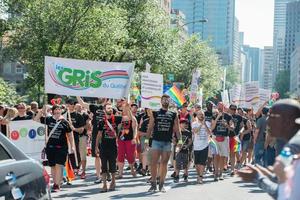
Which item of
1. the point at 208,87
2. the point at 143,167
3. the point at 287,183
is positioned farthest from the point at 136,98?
the point at 208,87

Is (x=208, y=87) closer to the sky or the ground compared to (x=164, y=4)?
closer to the ground

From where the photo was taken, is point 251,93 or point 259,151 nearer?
point 259,151

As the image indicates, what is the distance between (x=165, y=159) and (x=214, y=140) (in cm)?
304

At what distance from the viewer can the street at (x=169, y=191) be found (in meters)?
11.3

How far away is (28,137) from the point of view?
10.4 m

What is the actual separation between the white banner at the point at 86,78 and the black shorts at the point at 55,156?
5.03ft

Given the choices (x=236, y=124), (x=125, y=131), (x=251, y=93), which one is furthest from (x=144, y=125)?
(x=251, y=93)

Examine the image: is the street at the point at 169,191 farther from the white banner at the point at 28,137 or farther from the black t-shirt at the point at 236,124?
the black t-shirt at the point at 236,124

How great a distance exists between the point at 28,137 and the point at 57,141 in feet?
3.70

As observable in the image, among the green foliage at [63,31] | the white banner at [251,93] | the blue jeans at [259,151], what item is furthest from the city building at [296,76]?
the blue jeans at [259,151]

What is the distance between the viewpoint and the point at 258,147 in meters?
14.2

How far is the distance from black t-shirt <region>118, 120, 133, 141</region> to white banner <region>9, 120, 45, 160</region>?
3.26m

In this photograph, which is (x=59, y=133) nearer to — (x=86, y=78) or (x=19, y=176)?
(x=86, y=78)

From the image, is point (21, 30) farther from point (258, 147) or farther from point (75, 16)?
point (258, 147)
